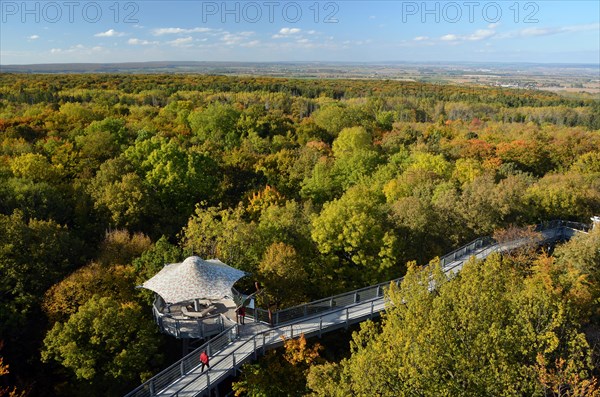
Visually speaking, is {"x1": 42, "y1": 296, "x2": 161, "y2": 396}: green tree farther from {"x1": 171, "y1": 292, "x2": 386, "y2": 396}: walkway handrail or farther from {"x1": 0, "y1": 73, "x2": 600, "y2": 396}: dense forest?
{"x1": 171, "y1": 292, "x2": 386, "y2": 396}: walkway handrail

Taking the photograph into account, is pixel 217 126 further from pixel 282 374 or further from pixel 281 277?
pixel 282 374

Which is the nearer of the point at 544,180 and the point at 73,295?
the point at 73,295

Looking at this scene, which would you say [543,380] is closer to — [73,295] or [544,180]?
[73,295]

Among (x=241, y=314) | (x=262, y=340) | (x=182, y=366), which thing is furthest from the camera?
(x=241, y=314)

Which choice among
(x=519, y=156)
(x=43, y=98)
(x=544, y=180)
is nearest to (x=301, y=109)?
(x=43, y=98)

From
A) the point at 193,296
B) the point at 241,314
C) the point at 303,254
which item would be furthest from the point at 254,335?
the point at 303,254

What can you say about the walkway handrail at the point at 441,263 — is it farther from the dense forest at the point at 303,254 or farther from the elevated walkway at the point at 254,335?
the dense forest at the point at 303,254

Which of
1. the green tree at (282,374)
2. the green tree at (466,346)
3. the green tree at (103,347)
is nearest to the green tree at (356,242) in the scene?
the green tree at (282,374)
